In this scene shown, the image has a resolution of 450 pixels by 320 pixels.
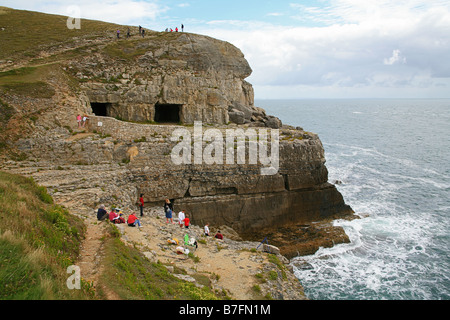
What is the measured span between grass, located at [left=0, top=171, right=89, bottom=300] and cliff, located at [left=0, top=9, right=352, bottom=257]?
684cm

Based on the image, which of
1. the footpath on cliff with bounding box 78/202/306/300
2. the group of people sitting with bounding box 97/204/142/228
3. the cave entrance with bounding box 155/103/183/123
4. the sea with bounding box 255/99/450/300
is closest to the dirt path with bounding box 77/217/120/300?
the footpath on cliff with bounding box 78/202/306/300

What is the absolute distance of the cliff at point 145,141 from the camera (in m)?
25.0

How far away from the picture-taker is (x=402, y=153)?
6438 cm

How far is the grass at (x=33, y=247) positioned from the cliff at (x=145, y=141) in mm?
6842

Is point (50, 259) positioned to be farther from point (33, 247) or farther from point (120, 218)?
point (120, 218)

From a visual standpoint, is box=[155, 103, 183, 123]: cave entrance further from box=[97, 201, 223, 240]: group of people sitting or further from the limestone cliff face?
box=[97, 201, 223, 240]: group of people sitting

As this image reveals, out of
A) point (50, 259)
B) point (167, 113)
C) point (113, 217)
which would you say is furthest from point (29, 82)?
point (50, 259)

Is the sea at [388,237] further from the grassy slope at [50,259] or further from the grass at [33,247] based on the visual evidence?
the grass at [33,247]

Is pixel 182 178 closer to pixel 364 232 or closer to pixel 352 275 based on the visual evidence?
pixel 352 275

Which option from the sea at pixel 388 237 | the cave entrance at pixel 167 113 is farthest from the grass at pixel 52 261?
the cave entrance at pixel 167 113

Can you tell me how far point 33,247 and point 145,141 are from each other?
63.0 feet

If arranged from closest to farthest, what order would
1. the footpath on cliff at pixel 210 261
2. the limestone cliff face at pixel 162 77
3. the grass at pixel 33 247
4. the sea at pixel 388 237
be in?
the grass at pixel 33 247
the footpath on cliff at pixel 210 261
the sea at pixel 388 237
the limestone cliff face at pixel 162 77

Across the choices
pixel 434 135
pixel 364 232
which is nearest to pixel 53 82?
pixel 364 232

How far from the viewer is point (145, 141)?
28.1 metres
